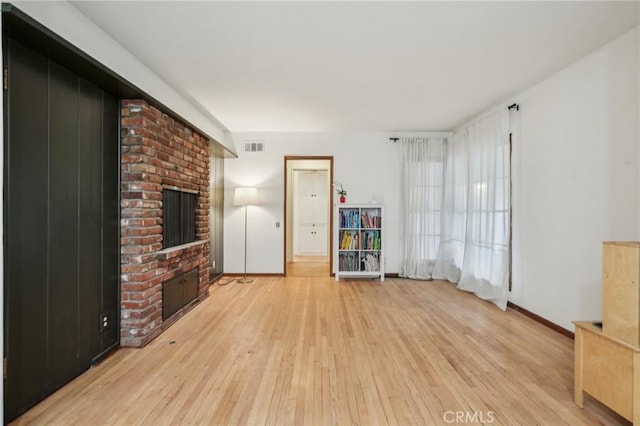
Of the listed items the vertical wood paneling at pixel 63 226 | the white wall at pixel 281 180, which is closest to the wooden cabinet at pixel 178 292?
the vertical wood paneling at pixel 63 226

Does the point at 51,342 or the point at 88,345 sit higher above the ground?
the point at 51,342

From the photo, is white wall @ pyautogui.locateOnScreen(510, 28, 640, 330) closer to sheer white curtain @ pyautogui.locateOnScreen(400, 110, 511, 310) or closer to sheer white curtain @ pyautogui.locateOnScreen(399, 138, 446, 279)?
sheer white curtain @ pyautogui.locateOnScreen(400, 110, 511, 310)

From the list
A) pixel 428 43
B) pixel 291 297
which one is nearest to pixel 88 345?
pixel 291 297

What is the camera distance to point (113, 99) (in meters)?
2.52

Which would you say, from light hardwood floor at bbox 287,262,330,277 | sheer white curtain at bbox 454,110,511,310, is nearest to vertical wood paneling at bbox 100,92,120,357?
light hardwood floor at bbox 287,262,330,277

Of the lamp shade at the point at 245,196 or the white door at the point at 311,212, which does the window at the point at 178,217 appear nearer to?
the lamp shade at the point at 245,196

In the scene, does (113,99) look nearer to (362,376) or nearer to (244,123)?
(244,123)

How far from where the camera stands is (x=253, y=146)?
530cm

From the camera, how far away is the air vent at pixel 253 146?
208 inches

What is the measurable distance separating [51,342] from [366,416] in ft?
6.67

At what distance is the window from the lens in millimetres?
3135

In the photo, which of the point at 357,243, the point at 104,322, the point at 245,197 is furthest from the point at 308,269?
the point at 104,322

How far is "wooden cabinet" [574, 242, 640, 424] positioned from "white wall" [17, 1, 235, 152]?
3525 millimetres

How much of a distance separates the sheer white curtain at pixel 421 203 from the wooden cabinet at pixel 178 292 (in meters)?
3.43
